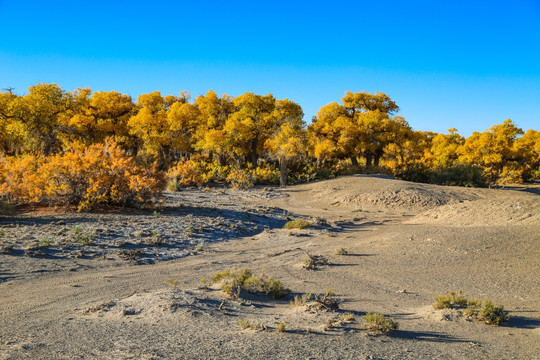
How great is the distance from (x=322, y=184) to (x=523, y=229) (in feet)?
47.7

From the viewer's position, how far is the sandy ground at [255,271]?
417 centimetres

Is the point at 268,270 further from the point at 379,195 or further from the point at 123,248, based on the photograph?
the point at 379,195

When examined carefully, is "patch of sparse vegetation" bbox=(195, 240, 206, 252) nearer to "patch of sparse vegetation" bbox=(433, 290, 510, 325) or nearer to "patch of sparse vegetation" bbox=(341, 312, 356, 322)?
"patch of sparse vegetation" bbox=(341, 312, 356, 322)

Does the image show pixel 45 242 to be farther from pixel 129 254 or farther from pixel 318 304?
pixel 318 304

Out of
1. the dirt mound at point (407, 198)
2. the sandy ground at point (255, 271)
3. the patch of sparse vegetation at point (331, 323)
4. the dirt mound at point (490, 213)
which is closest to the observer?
the sandy ground at point (255, 271)

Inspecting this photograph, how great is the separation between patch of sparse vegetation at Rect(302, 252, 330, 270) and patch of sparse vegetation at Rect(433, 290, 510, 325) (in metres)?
3.14

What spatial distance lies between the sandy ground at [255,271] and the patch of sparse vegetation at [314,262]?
0.49 ft

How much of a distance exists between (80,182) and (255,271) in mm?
8293

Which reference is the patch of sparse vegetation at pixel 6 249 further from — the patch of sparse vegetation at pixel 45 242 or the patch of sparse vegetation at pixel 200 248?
the patch of sparse vegetation at pixel 200 248

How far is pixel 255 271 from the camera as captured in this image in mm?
8125

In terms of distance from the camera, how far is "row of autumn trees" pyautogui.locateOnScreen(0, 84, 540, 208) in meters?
25.1

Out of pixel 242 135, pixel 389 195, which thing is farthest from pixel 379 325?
pixel 242 135

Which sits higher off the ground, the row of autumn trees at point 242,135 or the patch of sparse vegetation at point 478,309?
the row of autumn trees at point 242,135

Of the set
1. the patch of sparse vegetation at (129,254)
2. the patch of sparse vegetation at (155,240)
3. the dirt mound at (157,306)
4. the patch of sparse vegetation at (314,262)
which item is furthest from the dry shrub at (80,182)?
the dirt mound at (157,306)
